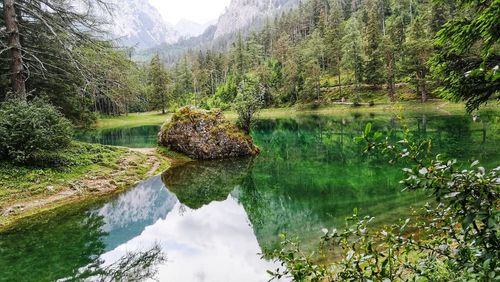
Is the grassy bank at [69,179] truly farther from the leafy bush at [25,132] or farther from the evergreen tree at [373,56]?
the evergreen tree at [373,56]

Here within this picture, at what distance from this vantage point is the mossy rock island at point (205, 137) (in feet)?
93.7

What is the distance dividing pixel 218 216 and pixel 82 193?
749cm

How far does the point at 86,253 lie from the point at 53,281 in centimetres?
192

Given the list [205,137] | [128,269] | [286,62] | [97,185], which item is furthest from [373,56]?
[128,269]

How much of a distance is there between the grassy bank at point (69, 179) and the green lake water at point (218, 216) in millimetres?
1227

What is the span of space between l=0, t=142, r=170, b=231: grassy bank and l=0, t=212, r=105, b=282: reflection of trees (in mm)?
1653

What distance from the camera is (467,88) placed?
6.77 metres

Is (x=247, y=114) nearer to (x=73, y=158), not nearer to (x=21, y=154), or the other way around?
(x=73, y=158)

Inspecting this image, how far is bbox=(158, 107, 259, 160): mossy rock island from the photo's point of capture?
28.5 metres

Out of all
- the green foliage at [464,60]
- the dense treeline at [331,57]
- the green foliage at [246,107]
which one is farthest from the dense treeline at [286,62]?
the green foliage at [246,107]

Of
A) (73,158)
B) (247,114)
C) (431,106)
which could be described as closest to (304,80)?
(431,106)

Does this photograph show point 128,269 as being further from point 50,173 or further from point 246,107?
point 246,107

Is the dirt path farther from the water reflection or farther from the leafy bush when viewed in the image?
the leafy bush

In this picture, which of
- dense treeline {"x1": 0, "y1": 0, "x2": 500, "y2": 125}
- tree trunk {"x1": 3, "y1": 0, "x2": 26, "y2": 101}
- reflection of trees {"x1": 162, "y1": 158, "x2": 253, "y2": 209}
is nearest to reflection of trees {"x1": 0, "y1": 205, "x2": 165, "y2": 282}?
reflection of trees {"x1": 162, "y1": 158, "x2": 253, "y2": 209}
